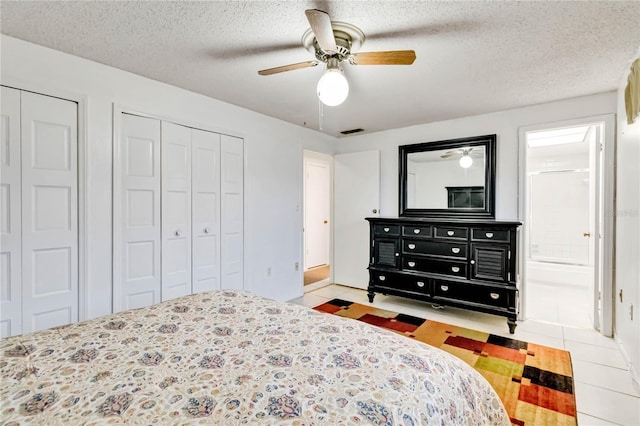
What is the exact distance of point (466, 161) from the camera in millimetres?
3723

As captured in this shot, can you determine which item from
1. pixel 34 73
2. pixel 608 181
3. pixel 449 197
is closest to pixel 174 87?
pixel 34 73

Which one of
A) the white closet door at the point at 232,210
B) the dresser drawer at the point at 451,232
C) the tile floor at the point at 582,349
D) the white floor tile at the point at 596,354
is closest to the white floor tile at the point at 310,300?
the tile floor at the point at 582,349

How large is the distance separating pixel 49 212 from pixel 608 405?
154 inches

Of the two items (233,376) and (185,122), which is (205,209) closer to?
(185,122)

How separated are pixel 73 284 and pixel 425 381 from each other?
248 centimetres

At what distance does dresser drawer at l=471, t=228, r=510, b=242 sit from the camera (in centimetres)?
309

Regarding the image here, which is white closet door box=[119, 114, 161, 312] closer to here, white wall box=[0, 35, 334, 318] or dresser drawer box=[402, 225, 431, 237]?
white wall box=[0, 35, 334, 318]

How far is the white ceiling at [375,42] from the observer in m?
1.68

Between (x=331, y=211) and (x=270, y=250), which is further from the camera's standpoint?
(x=331, y=211)

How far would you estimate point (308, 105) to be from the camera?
10.8 feet

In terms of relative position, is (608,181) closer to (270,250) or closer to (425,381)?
(425,381)

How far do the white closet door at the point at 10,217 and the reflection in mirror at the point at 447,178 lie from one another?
3827 millimetres

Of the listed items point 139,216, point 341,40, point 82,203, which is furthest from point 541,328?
point 82,203

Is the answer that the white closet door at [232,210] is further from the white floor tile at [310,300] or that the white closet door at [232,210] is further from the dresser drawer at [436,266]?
the dresser drawer at [436,266]
